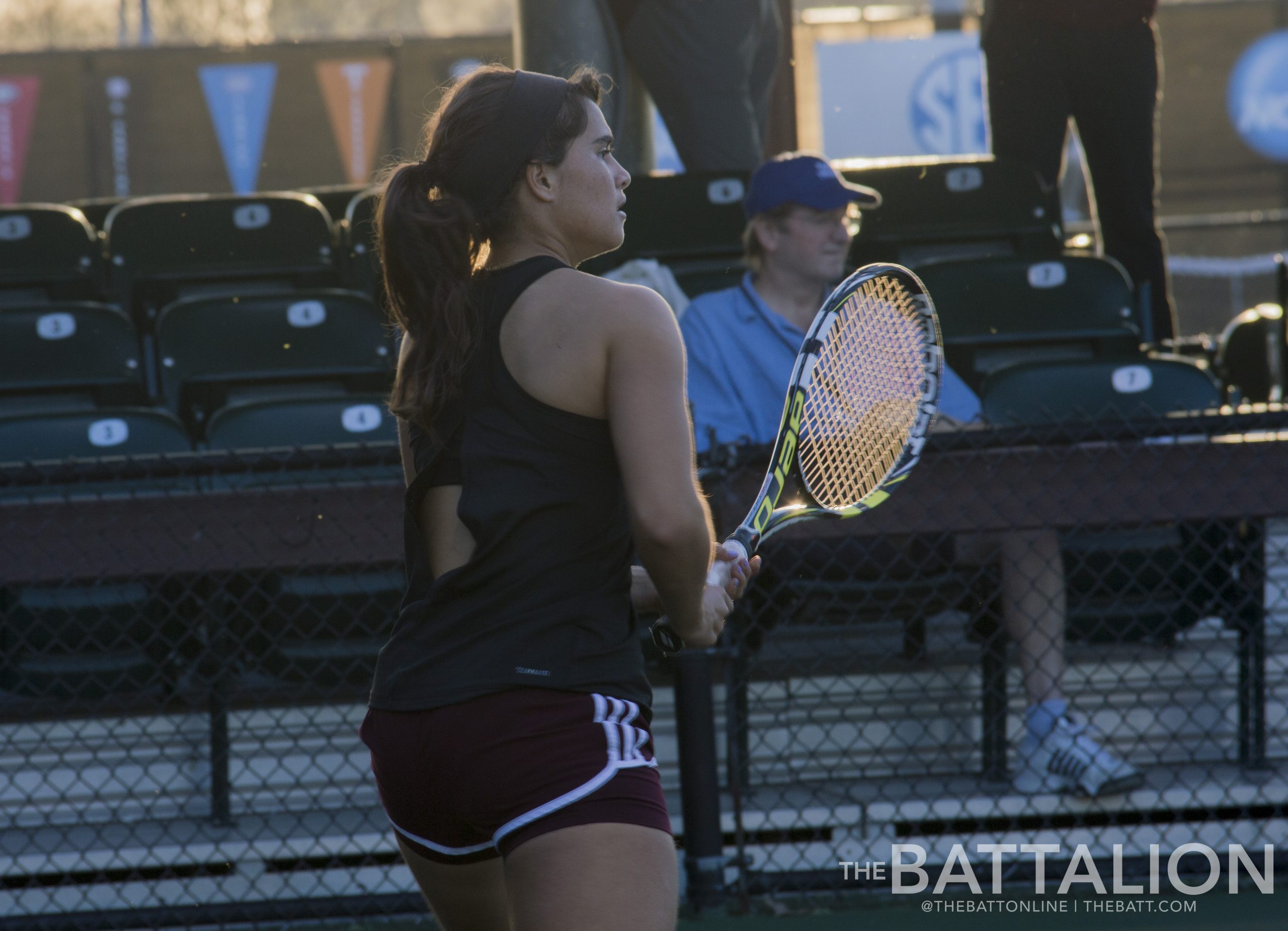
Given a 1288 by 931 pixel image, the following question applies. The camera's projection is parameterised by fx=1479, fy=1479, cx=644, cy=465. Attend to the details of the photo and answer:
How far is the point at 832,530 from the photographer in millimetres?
3248

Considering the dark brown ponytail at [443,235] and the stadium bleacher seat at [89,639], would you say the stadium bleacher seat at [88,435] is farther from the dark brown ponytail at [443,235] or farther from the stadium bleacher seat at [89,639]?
the dark brown ponytail at [443,235]

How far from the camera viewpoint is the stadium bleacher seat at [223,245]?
5.25 metres

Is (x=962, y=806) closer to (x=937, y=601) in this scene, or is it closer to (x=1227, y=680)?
(x=937, y=601)

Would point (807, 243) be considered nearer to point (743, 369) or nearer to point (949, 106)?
point (743, 369)

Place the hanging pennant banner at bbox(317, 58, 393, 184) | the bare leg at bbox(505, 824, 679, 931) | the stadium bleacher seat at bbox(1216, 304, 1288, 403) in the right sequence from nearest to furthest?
the bare leg at bbox(505, 824, 679, 931)
the stadium bleacher seat at bbox(1216, 304, 1288, 403)
the hanging pennant banner at bbox(317, 58, 393, 184)

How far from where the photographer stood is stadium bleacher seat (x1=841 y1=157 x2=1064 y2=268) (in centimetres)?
508

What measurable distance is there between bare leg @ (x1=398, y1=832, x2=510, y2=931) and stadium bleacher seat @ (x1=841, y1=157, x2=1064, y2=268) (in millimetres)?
3510

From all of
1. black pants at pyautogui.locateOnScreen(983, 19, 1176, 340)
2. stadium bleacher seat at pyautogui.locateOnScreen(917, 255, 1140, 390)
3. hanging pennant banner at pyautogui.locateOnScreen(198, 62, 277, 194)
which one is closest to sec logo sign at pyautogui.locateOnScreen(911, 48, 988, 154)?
hanging pennant banner at pyautogui.locateOnScreen(198, 62, 277, 194)

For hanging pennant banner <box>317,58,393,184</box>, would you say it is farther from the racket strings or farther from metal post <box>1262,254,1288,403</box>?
the racket strings

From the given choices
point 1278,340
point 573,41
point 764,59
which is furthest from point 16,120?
point 1278,340

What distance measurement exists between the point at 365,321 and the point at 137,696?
4.56ft

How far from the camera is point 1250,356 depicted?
4.82 meters

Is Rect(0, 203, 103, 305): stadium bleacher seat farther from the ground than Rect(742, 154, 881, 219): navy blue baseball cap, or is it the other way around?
Rect(742, 154, 881, 219): navy blue baseball cap

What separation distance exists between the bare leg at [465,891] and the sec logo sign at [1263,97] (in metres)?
16.8
